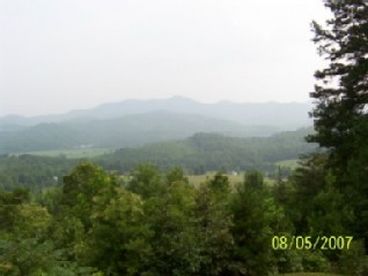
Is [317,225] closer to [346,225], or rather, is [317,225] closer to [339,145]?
[346,225]

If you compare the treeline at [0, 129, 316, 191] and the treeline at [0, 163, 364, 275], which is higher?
the treeline at [0, 163, 364, 275]

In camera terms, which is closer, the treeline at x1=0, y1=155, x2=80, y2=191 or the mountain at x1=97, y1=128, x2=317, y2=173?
the treeline at x1=0, y1=155, x2=80, y2=191

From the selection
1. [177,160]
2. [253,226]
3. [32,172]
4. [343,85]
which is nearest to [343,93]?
[343,85]

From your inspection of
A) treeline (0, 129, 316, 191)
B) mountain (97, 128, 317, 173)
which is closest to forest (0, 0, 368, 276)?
treeline (0, 129, 316, 191)

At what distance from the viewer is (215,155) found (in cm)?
17612

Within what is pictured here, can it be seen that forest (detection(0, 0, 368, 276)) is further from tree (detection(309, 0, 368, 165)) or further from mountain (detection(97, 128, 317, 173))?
mountain (detection(97, 128, 317, 173))

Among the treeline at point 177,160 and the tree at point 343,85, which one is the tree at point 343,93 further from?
the treeline at point 177,160

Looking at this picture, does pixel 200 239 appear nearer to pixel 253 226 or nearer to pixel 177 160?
pixel 253 226

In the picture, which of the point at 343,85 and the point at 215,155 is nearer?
the point at 343,85

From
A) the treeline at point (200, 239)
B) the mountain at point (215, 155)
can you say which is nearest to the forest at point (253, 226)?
the treeline at point (200, 239)

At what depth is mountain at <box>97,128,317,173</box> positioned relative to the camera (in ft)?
511

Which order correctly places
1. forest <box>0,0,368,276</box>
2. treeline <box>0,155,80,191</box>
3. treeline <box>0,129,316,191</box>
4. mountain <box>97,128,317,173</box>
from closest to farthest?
forest <box>0,0,368,276</box>
treeline <box>0,155,80,191</box>
treeline <box>0,129,316,191</box>
mountain <box>97,128,317,173</box>

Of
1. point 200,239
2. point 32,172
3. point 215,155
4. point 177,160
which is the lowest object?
point 177,160

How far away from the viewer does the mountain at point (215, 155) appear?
15562cm
